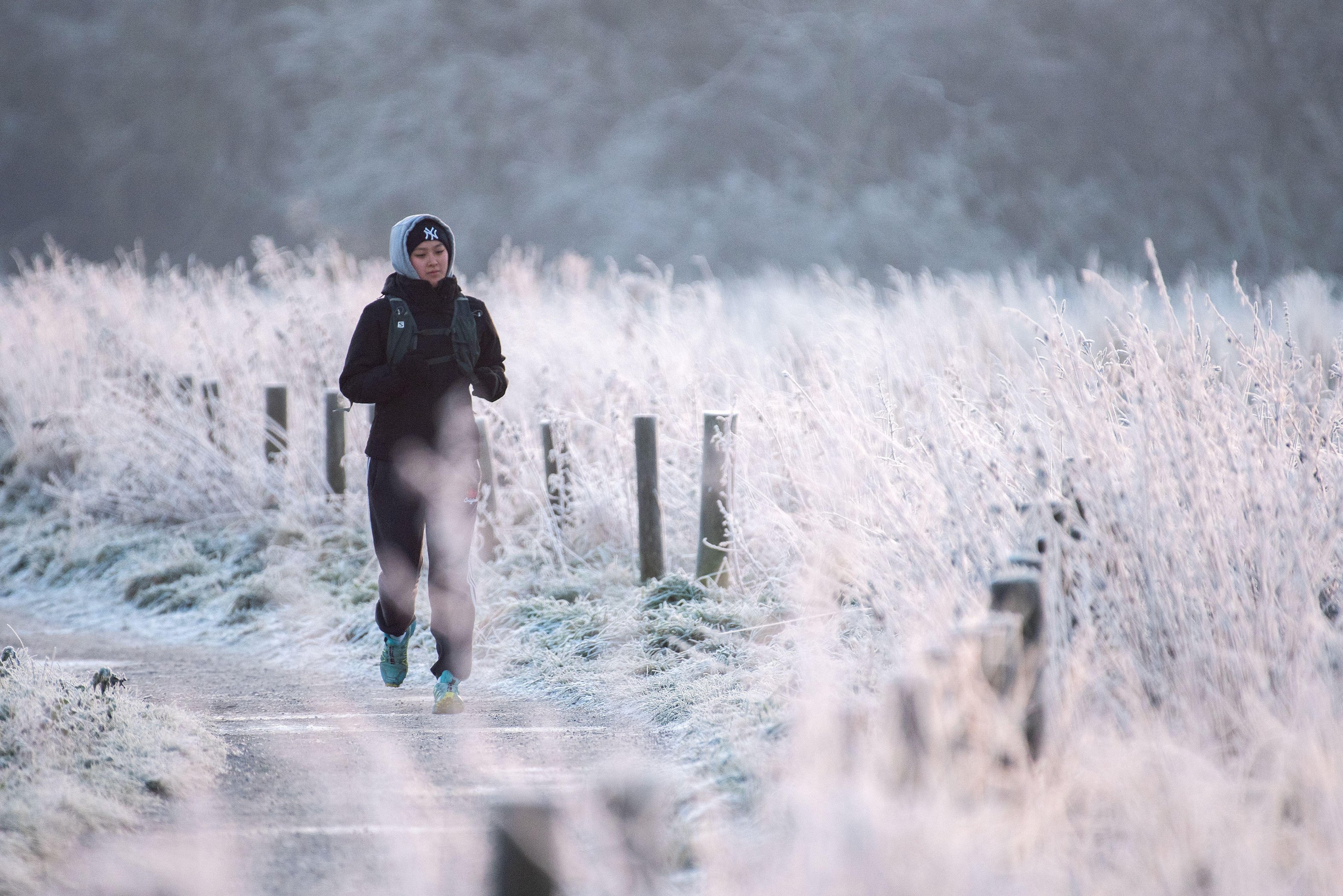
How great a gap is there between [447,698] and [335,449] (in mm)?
3190

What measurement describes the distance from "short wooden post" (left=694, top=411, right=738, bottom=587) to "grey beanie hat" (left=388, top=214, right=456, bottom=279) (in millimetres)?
1558

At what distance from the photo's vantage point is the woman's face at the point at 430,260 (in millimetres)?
4711

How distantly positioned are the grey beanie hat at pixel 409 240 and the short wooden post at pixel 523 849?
274 cm

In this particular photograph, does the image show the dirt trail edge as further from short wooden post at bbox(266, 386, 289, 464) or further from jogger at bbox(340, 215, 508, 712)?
short wooden post at bbox(266, 386, 289, 464)

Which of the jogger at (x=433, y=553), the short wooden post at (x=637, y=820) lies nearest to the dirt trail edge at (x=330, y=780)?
the jogger at (x=433, y=553)

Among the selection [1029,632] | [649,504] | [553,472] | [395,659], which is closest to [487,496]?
[553,472]

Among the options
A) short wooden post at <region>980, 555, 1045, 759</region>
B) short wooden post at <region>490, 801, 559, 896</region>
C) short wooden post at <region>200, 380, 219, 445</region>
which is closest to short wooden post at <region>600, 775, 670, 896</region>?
short wooden post at <region>490, 801, 559, 896</region>

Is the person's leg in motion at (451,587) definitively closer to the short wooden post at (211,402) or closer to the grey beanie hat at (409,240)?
the grey beanie hat at (409,240)

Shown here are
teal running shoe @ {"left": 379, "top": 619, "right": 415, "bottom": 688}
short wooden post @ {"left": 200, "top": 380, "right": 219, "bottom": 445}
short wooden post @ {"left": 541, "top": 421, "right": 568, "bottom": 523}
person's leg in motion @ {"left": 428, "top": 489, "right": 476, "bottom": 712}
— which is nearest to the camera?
person's leg in motion @ {"left": 428, "top": 489, "right": 476, "bottom": 712}

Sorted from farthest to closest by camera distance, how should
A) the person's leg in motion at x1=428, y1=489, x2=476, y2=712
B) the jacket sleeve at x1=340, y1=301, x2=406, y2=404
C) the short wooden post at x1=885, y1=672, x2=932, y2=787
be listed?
1. the person's leg in motion at x1=428, y1=489, x2=476, y2=712
2. the jacket sleeve at x1=340, y1=301, x2=406, y2=404
3. the short wooden post at x1=885, y1=672, x2=932, y2=787

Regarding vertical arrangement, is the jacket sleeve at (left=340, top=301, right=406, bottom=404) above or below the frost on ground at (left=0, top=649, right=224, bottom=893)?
above

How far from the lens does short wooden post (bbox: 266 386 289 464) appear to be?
8039mm

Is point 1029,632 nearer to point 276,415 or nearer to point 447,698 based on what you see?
point 447,698

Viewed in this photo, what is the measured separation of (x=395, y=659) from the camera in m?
5.12
